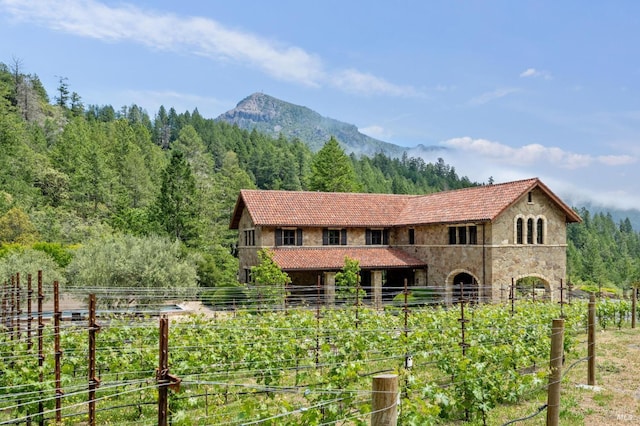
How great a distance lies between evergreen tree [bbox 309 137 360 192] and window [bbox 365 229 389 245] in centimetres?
1986

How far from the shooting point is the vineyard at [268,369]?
6547 millimetres

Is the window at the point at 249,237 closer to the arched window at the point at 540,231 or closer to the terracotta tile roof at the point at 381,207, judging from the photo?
the terracotta tile roof at the point at 381,207

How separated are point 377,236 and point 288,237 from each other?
550 centimetres

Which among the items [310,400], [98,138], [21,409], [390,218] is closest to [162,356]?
[310,400]

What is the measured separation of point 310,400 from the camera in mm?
6418

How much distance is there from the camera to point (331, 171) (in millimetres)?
48562

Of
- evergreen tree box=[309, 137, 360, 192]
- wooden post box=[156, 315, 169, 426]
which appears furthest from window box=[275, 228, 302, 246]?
evergreen tree box=[309, 137, 360, 192]

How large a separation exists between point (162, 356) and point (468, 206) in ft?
73.6

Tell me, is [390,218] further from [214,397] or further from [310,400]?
[310,400]

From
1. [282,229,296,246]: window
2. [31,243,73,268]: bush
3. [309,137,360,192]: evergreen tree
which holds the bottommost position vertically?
[31,243,73,268]: bush

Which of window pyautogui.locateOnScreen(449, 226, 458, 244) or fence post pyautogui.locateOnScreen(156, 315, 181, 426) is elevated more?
window pyautogui.locateOnScreen(449, 226, 458, 244)

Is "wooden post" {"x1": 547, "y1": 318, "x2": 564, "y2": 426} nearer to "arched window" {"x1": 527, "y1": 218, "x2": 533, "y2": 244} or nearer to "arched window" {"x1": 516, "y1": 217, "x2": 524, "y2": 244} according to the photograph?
"arched window" {"x1": 516, "y1": 217, "x2": 524, "y2": 244}

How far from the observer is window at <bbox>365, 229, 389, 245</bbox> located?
28.0m

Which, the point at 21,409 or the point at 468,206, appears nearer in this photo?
the point at 21,409
